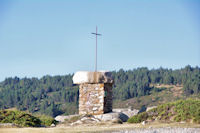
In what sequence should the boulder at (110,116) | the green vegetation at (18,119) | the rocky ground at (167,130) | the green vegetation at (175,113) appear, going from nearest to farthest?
the rocky ground at (167,130) < the green vegetation at (175,113) < the green vegetation at (18,119) < the boulder at (110,116)

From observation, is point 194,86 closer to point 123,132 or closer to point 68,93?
point 68,93

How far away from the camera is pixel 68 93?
257 ft

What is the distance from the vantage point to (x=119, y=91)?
7475 centimetres

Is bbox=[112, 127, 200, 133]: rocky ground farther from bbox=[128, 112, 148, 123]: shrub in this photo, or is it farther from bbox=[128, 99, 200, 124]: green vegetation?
bbox=[128, 112, 148, 123]: shrub

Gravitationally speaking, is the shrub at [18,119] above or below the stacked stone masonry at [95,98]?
below

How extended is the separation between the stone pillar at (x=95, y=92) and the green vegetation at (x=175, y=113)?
123 inches

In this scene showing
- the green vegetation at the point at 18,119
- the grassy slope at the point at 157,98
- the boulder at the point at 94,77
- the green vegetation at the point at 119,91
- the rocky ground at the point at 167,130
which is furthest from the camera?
the green vegetation at the point at 119,91

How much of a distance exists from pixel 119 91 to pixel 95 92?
53.8 m

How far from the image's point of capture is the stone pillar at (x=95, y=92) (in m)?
21.0

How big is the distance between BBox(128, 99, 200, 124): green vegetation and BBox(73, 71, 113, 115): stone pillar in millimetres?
3124

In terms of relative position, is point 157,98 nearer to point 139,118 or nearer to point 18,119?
point 139,118

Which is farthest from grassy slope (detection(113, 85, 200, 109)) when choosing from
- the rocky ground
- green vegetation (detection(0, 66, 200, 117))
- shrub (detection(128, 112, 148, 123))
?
the rocky ground

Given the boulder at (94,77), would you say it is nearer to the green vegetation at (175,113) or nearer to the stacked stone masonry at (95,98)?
the stacked stone masonry at (95,98)

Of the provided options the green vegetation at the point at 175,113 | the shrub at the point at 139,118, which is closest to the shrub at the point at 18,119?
the shrub at the point at 139,118
